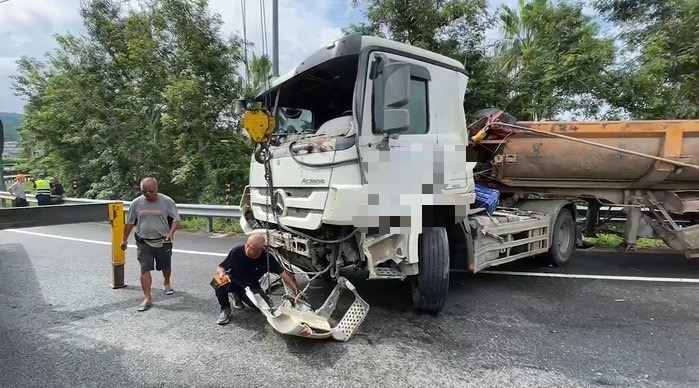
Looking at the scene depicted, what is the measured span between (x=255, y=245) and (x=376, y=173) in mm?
1353

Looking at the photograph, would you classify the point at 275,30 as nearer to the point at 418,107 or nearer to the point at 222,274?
the point at 418,107

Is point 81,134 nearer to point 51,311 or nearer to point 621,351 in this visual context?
point 51,311

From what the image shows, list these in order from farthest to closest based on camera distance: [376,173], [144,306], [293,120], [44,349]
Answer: [293,120], [144,306], [376,173], [44,349]

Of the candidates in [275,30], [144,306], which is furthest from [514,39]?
[144,306]

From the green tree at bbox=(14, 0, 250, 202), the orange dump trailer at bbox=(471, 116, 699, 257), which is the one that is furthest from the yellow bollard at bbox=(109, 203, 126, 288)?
the green tree at bbox=(14, 0, 250, 202)

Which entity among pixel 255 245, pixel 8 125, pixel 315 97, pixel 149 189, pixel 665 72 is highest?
pixel 665 72

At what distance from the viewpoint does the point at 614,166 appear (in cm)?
573

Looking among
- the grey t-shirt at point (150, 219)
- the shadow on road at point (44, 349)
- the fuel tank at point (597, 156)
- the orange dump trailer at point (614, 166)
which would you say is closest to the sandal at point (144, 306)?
the shadow on road at point (44, 349)

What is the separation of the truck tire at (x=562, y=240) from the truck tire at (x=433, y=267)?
2.78 metres

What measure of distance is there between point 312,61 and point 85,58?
14.2 meters

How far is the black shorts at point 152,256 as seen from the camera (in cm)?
468

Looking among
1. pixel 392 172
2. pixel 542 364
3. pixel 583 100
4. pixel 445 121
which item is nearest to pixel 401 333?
pixel 542 364

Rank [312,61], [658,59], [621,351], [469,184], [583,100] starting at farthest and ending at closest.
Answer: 1. [583,100]
2. [658,59]
3. [469,184]
4. [312,61]
5. [621,351]

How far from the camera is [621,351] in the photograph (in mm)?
3443
